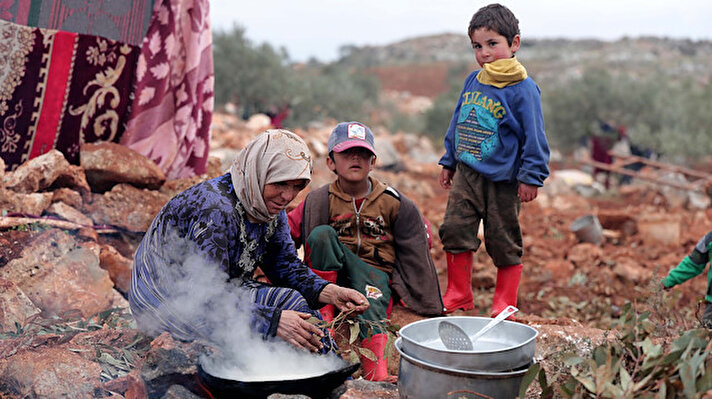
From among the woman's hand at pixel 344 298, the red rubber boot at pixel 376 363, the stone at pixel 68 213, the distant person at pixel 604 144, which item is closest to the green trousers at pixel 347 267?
the red rubber boot at pixel 376 363

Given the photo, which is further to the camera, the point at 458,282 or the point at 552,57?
the point at 552,57

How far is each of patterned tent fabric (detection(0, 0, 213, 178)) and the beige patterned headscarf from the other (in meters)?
2.21

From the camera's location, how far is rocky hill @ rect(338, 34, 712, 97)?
4488cm

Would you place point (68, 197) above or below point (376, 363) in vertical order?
above

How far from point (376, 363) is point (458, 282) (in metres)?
1.10

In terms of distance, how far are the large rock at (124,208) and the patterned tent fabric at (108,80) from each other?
0.41 metres

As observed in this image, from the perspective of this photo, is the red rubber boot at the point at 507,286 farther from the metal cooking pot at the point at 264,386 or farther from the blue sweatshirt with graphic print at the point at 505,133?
A: the metal cooking pot at the point at 264,386

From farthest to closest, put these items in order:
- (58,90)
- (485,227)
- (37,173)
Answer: (58,90), (37,173), (485,227)

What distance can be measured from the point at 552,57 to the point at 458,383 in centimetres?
5660

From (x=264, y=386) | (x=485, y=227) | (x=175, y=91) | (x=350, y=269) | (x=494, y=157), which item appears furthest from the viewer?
(x=175, y=91)

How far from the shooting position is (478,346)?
2.53m

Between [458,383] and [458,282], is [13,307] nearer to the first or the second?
[458,383]

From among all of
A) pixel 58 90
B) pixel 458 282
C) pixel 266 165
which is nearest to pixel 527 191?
pixel 458 282

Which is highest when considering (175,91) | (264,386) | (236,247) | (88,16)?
(88,16)
